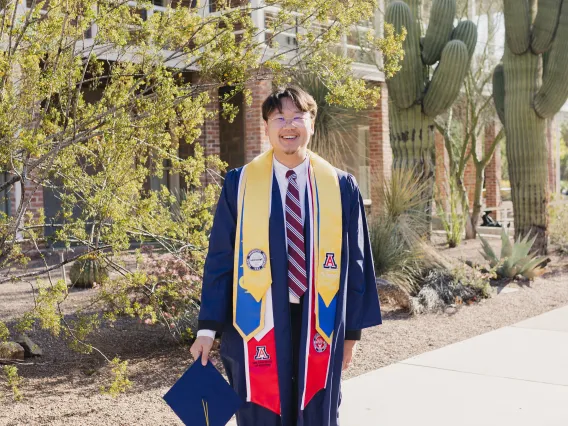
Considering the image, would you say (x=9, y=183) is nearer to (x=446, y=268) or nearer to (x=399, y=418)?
(x=399, y=418)

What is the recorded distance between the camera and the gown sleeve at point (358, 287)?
3.44 metres

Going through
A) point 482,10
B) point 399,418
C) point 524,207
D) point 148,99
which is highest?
point 482,10

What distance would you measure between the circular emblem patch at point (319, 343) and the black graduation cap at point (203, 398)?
38 centimetres

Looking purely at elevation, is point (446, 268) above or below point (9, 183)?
below

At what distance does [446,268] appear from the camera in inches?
377

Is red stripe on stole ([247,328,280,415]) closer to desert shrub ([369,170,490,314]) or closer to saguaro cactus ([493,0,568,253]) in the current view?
desert shrub ([369,170,490,314])

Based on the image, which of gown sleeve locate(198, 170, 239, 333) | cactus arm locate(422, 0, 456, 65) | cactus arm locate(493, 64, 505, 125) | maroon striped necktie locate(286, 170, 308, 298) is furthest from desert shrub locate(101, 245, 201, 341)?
cactus arm locate(493, 64, 505, 125)

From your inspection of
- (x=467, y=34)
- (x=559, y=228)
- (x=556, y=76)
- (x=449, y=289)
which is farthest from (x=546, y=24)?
(x=449, y=289)

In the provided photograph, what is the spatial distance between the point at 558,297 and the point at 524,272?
1.18m

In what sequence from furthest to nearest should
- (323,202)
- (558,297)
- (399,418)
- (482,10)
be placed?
(482,10) < (558,297) < (399,418) < (323,202)

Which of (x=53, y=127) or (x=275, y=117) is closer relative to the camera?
(x=275, y=117)

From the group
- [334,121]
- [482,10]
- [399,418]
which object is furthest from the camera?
[482,10]

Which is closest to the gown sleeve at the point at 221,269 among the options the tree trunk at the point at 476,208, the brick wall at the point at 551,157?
the tree trunk at the point at 476,208

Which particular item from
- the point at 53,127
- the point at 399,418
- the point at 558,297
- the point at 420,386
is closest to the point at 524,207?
the point at 558,297
